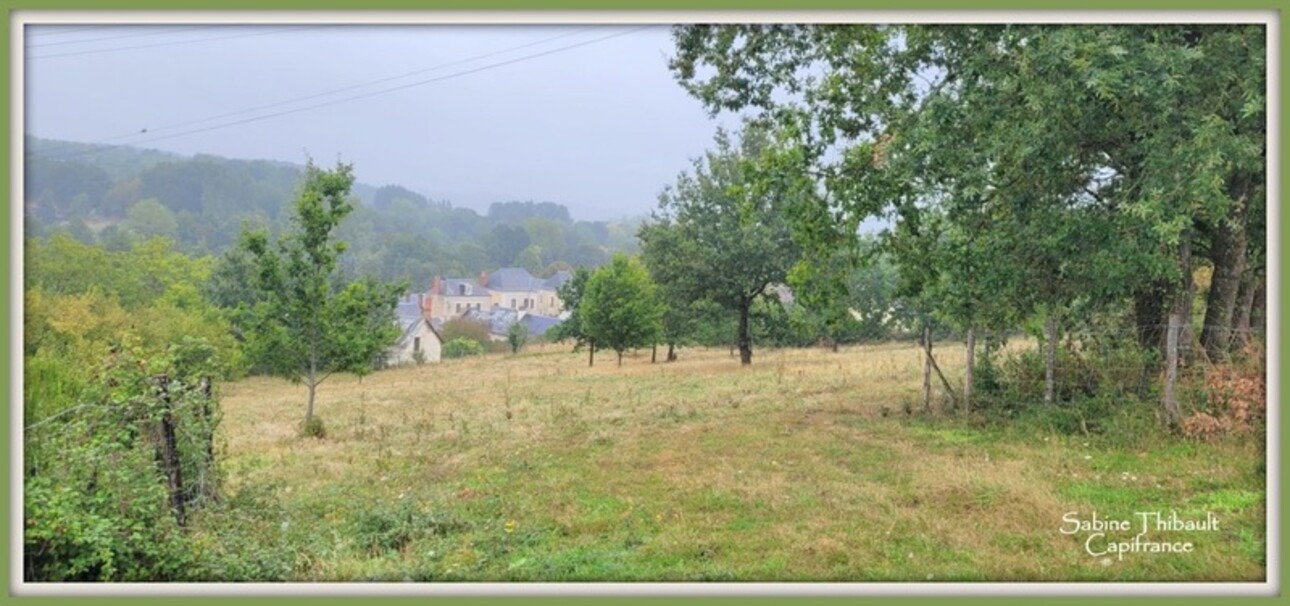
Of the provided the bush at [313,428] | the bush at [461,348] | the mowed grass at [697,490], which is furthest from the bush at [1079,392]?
the bush at [313,428]

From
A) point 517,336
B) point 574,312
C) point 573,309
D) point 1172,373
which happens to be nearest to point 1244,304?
point 1172,373

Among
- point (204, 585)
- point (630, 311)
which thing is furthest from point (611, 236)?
point (630, 311)

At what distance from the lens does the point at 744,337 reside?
45.5 feet

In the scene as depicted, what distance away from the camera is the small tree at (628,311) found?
1594 cm

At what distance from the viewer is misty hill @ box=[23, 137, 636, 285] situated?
4.82m

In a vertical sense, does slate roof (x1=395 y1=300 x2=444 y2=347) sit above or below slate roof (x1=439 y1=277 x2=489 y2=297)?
below

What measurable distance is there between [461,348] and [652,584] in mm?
4102

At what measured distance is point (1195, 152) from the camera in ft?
16.3

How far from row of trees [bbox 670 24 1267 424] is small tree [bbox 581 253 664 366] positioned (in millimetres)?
8310

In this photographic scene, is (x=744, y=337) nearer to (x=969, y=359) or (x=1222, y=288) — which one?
(x=969, y=359)

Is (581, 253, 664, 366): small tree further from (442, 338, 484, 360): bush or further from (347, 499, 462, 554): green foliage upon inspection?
(347, 499, 462, 554): green foliage

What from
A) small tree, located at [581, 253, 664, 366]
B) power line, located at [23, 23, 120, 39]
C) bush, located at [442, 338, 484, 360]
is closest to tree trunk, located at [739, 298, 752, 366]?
small tree, located at [581, 253, 664, 366]

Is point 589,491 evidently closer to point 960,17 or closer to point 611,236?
point 611,236

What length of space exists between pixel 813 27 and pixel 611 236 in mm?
2548
